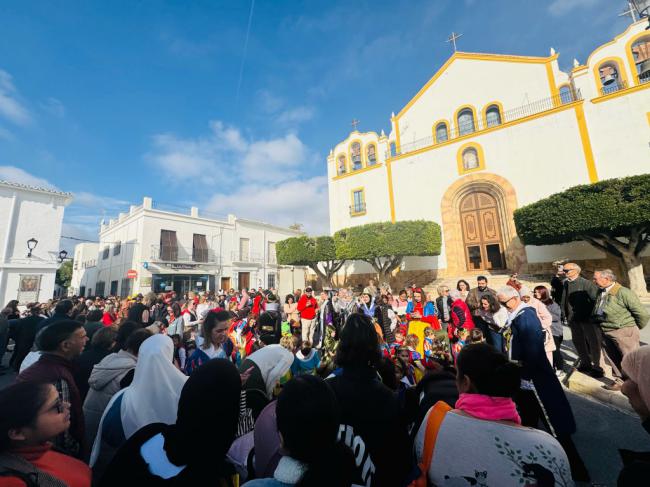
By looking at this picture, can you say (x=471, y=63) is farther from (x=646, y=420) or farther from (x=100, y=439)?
(x=100, y=439)

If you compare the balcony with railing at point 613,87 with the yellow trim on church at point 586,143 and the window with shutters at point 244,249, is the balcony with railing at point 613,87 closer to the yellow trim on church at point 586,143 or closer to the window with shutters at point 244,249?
the yellow trim on church at point 586,143

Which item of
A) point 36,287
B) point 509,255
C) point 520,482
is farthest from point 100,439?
point 36,287

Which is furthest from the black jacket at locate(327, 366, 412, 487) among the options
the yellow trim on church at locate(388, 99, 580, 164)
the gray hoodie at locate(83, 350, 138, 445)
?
the yellow trim on church at locate(388, 99, 580, 164)

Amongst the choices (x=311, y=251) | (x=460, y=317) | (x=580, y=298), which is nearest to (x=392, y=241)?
(x=311, y=251)

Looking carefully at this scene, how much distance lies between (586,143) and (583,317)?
610 inches

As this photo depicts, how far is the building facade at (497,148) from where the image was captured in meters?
14.3

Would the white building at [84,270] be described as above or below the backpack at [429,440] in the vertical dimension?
above

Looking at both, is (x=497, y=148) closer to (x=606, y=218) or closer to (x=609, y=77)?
(x=609, y=77)

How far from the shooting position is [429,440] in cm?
144

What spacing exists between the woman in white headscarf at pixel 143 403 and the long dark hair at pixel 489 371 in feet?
6.59

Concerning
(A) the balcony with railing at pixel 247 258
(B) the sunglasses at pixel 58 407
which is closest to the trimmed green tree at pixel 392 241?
(A) the balcony with railing at pixel 247 258

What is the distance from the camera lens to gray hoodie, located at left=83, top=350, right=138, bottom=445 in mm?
2361

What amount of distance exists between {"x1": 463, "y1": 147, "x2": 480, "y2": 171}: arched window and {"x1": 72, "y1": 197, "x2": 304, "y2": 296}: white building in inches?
559

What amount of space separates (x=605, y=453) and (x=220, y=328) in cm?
411
